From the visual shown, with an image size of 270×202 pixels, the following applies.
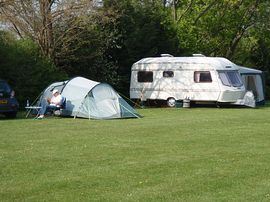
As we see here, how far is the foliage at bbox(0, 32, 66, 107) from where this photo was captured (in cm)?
2483

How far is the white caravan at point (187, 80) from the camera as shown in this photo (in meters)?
26.2

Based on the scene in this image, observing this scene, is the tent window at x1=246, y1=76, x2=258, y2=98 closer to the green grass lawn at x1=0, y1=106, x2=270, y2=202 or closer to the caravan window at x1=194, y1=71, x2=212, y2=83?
the caravan window at x1=194, y1=71, x2=212, y2=83

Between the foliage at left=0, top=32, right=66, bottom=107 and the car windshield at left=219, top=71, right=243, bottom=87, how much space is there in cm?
796

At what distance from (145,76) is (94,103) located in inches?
360

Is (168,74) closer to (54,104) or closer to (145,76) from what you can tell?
(145,76)

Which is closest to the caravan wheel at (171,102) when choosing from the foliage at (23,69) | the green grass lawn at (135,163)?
the foliage at (23,69)

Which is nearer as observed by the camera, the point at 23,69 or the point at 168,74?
the point at 23,69

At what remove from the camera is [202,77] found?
2659 cm

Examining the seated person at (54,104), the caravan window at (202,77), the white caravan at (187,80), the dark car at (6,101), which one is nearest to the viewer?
the dark car at (6,101)

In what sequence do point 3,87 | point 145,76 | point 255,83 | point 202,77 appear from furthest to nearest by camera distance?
point 255,83 < point 145,76 < point 202,77 < point 3,87

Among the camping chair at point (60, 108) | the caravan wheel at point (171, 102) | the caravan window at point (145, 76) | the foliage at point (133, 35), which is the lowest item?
the caravan wheel at point (171, 102)

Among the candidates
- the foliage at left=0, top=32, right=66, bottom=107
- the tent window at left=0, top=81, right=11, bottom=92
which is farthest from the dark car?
the foliage at left=0, top=32, right=66, bottom=107

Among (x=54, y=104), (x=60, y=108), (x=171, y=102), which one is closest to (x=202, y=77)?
(x=171, y=102)

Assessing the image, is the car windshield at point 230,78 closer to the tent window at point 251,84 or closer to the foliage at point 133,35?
the tent window at point 251,84
